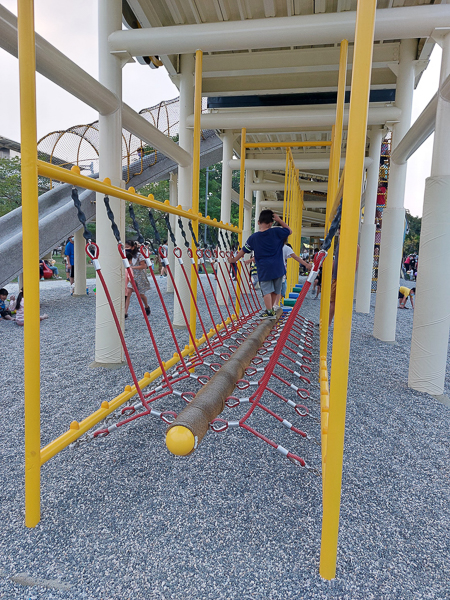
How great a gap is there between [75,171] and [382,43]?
5.60m

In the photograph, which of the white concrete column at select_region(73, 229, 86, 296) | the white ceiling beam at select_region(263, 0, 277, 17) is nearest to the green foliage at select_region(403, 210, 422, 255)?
the white concrete column at select_region(73, 229, 86, 296)

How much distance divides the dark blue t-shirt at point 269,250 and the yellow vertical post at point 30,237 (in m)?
3.32

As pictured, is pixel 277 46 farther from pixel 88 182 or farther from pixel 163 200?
pixel 163 200

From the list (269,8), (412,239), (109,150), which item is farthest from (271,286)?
(412,239)

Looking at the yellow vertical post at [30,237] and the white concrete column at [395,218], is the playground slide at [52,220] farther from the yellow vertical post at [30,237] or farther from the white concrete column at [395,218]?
the white concrete column at [395,218]

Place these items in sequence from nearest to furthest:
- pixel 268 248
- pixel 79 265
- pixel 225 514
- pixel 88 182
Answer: pixel 225 514 → pixel 88 182 → pixel 268 248 → pixel 79 265

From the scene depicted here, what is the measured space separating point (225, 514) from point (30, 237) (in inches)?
65.9

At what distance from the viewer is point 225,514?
202cm

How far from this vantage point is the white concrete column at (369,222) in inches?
338

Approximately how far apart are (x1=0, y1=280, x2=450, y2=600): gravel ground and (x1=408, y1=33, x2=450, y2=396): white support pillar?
0.60 metres

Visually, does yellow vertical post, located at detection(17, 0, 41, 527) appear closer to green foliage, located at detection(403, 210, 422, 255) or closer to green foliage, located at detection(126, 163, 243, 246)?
green foliage, located at detection(126, 163, 243, 246)

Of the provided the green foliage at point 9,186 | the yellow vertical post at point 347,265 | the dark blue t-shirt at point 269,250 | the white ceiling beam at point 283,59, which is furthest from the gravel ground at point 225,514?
the green foliage at point 9,186

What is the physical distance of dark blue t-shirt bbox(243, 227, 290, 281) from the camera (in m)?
4.90

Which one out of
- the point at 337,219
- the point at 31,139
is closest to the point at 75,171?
the point at 31,139
